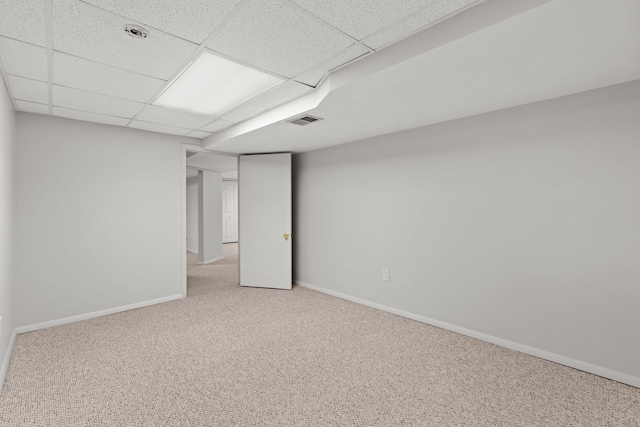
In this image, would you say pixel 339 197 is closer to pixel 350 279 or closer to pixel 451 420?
pixel 350 279

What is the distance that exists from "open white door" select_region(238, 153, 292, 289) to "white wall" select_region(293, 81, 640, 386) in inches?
45.2

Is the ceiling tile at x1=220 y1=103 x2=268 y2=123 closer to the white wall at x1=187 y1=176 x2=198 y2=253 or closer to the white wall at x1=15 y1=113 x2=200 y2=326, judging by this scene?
the white wall at x1=15 y1=113 x2=200 y2=326

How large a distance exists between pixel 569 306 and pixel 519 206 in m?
0.85

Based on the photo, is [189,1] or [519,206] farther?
[519,206]

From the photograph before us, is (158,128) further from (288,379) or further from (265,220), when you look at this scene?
(288,379)

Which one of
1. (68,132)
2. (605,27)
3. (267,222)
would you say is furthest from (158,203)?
(605,27)

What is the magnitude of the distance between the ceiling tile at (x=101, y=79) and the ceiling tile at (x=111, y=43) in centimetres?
11

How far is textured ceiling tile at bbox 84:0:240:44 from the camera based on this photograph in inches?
57.9

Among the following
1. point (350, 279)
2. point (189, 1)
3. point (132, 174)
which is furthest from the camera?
point (350, 279)

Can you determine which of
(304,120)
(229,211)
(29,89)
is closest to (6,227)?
(29,89)

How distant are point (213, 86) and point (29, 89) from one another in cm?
148

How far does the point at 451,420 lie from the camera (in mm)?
1767

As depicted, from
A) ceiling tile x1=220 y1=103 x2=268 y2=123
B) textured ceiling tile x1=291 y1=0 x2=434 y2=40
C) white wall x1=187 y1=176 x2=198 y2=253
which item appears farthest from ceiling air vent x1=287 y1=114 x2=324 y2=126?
white wall x1=187 y1=176 x2=198 y2=253

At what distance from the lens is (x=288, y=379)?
219 cm
